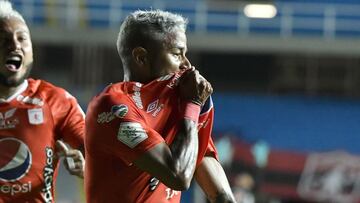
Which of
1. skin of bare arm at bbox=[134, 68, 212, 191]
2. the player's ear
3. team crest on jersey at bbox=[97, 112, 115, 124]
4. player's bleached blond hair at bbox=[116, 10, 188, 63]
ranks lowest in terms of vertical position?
skin of bare arm at bbox=[134, 68, 212, 191]

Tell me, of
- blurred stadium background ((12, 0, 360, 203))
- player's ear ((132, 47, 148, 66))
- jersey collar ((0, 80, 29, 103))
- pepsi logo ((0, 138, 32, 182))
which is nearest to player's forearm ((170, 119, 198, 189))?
player's ear ((132, 47, 148, 66))

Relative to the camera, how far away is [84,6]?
2245 cm

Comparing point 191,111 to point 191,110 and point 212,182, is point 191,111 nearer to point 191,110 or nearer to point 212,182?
point 191,110

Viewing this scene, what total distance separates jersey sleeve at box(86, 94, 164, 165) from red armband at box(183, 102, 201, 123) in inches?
5.2

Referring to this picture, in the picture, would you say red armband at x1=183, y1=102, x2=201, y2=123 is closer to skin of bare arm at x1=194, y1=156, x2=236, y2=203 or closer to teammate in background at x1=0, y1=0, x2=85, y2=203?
Result: skin of bare arm at x1=194, y1=156, x2=236, y2=203

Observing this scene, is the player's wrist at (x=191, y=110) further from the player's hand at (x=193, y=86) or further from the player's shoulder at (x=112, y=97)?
the player's shoulder at (x=112, y=97)

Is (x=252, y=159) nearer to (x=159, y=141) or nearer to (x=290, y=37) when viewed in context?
(x=290, y=37)

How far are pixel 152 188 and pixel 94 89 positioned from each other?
17.7m

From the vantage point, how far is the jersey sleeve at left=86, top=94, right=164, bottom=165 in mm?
3496

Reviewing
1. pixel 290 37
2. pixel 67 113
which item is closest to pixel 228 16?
pixel 290 37

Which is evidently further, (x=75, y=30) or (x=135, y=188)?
(x=75, y=30)

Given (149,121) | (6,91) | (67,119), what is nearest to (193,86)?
(149,121)

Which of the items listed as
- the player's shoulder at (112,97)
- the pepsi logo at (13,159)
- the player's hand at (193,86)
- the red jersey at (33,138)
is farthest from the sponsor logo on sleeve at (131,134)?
the pepsi logo at (13,159)

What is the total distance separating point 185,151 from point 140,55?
47 centimetres
